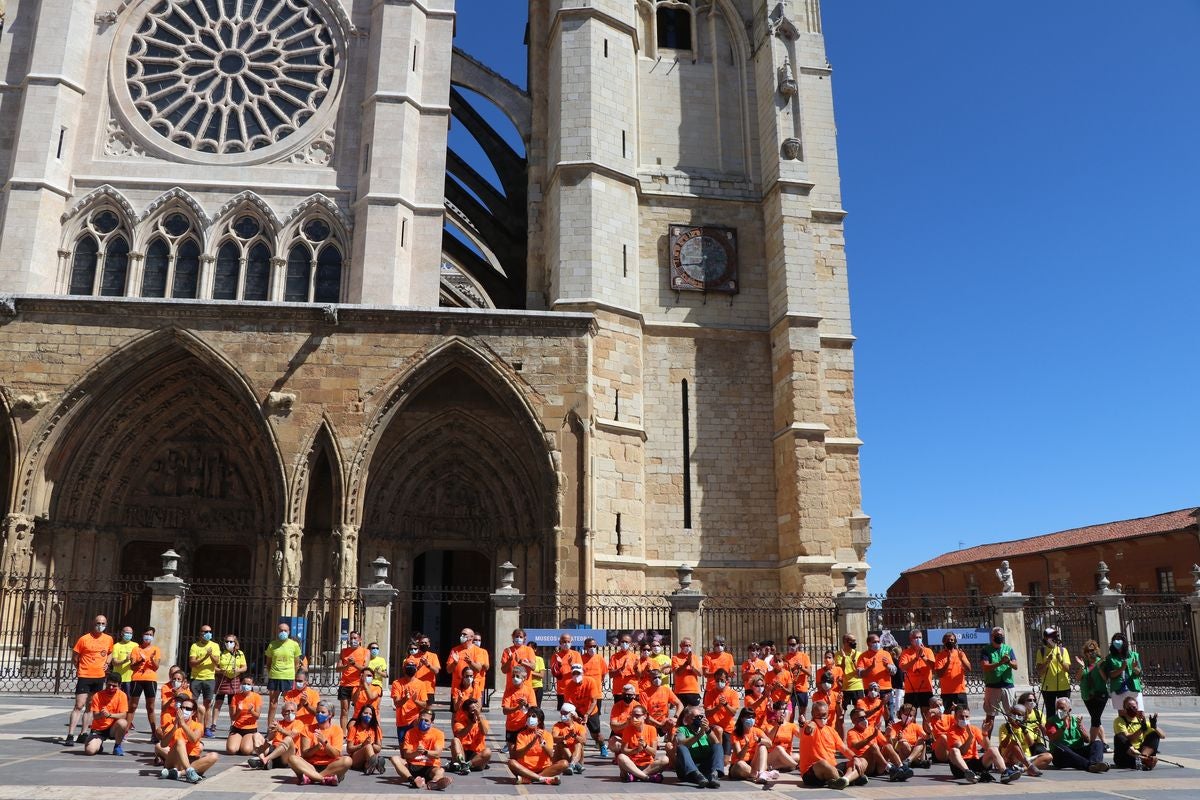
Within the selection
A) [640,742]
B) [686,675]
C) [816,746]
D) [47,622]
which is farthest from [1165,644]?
[47,622]

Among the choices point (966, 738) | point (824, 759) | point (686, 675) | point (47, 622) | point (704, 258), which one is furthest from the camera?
point (704, 258)

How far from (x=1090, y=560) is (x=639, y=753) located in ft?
85.3

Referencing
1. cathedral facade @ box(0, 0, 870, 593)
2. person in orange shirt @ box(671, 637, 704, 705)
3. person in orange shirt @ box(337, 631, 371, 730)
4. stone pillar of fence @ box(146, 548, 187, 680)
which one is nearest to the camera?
person in orange shirt @ box(337, 631, 371, 730)

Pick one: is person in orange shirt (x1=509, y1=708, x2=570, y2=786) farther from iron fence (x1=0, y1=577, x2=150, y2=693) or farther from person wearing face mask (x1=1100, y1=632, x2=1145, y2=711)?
iron fence (x1=0, y1=577, x2=150, y2=693)

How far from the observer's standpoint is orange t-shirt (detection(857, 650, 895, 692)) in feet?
30.4

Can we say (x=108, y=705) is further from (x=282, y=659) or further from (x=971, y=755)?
(x=971, y=755)

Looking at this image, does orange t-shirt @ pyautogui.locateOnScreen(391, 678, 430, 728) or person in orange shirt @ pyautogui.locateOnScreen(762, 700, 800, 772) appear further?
person in orange shirt @ pyautogui.locateOnScreen(762, 700, 800, 772)

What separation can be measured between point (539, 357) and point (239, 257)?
6.98m

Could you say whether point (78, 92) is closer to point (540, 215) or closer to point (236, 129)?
point (236, 129)

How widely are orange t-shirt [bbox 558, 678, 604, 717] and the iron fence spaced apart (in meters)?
7.60

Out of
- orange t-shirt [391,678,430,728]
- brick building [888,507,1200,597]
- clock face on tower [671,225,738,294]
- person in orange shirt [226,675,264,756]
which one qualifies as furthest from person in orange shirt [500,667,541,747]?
brick building [888,507,1200,597]

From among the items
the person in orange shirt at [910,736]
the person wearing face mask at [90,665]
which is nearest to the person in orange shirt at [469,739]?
the person in orange shirt at [910,736]

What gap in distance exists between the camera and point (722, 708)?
8.16m

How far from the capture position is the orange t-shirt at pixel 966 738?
782 centimetres
